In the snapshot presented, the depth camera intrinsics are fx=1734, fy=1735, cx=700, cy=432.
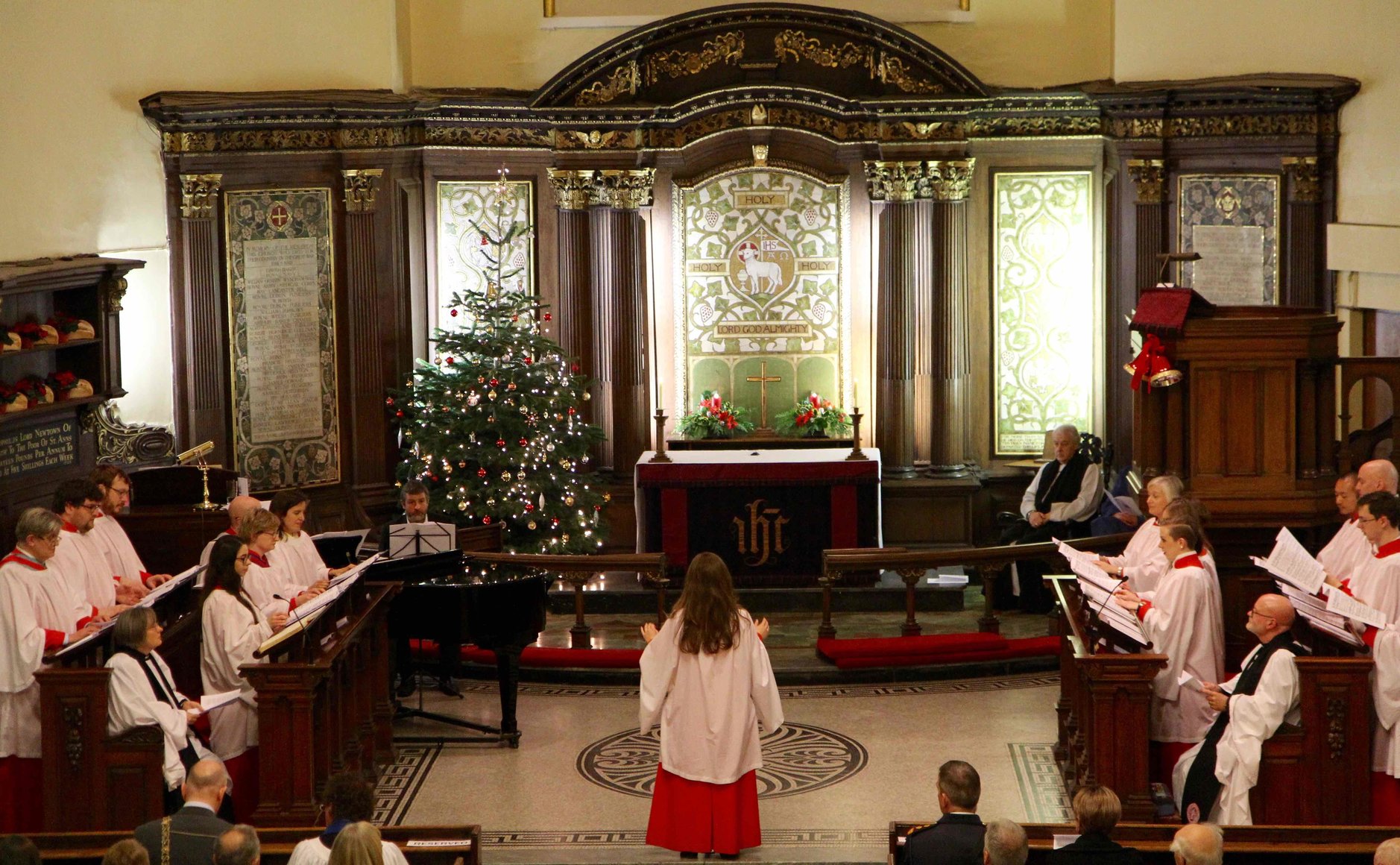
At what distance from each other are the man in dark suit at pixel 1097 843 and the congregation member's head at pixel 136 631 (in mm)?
4174

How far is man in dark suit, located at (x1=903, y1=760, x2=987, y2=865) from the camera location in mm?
6312

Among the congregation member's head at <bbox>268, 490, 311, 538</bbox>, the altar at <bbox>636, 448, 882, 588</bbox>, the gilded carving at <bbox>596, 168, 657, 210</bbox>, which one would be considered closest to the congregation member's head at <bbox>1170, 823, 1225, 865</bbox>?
the congregation member's head at <bbox>268, 490, 311, 538</bbox>

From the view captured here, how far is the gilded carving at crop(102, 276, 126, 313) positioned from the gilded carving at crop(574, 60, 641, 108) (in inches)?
161

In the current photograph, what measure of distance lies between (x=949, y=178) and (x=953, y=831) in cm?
935

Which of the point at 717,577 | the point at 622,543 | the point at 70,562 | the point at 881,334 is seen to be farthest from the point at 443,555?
the point at 881,334

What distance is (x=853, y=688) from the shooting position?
1156cm

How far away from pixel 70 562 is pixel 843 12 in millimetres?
8210

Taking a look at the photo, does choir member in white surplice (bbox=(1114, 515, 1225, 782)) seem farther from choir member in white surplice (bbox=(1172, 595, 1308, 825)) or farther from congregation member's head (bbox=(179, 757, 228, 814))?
congregation member's head (bbox=(179, 757, 228, 814))

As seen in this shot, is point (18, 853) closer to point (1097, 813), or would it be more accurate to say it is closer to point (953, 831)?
point (953, 831)

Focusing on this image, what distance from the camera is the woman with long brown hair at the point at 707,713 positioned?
8.22 meters

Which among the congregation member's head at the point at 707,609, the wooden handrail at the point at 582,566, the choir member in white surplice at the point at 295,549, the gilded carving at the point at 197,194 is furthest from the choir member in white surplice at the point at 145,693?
the gilded carving at the point at 197,194

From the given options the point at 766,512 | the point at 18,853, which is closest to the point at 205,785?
the point at 18,853

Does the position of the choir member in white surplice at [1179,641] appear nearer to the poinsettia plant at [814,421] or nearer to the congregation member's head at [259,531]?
the congregation member's head at [259,531]

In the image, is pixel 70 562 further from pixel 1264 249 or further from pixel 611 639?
pixel 1264 249
